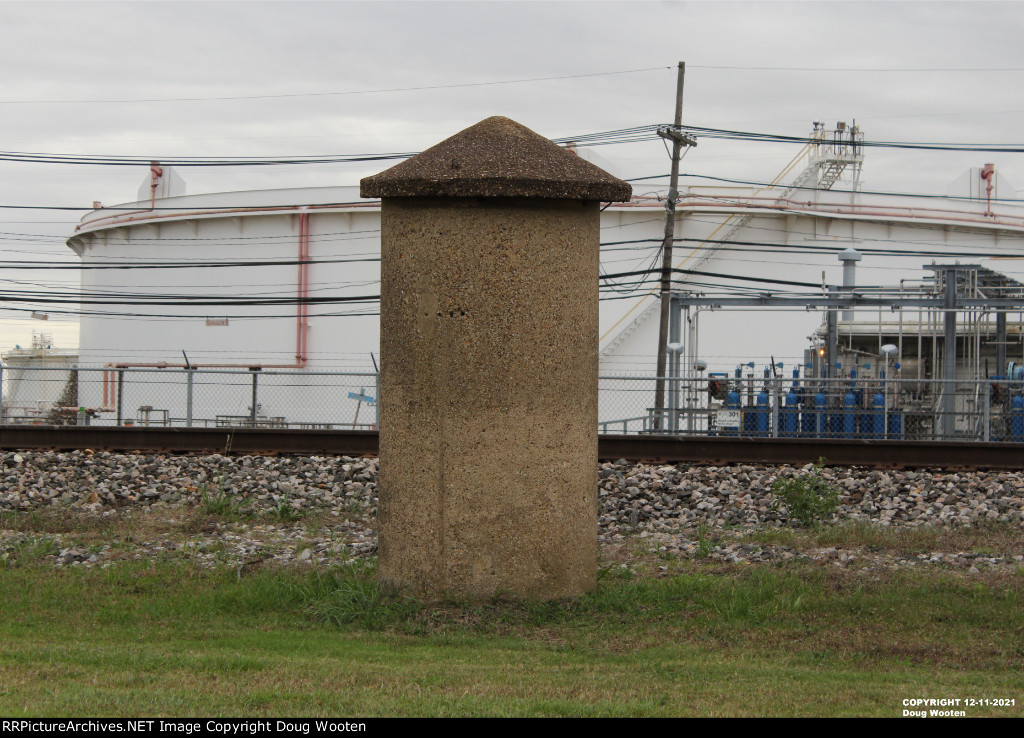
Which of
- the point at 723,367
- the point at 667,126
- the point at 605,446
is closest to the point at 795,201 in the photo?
the point at 723,367

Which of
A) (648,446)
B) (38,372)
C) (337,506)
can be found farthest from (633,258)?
(38,372)

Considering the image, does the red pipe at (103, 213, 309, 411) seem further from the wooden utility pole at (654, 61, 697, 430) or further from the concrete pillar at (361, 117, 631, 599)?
the concrete pillar at (361, 117, 631, 599)

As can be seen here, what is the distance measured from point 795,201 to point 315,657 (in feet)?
108

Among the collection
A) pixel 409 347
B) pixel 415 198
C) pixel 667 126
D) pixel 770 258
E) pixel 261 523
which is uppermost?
pixel 667 126

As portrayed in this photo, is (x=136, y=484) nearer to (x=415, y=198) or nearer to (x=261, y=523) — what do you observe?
(x=261, y=523)

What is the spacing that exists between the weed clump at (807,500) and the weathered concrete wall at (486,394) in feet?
17.2

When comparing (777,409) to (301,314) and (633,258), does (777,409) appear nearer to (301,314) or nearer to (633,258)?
(633,258)

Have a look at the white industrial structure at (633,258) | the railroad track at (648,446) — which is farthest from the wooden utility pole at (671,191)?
the railroad track at (648,446)

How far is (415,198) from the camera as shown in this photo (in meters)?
7.48

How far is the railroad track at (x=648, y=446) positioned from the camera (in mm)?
15690

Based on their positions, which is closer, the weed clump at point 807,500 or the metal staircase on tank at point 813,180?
the weed clump at point 807,500

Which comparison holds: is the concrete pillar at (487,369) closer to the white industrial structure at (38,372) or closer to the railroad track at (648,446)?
the railroad track at (648,446)

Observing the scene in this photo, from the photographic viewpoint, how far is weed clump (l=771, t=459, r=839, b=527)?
12.1 m

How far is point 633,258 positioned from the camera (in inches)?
1414
